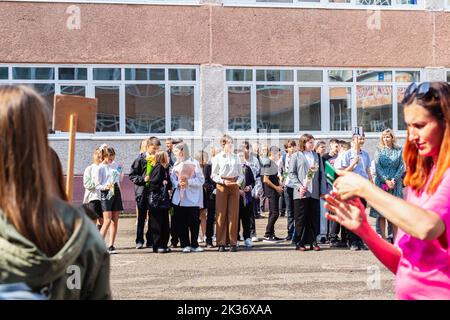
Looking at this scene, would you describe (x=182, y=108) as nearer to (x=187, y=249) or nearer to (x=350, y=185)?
(x=187, y=249)

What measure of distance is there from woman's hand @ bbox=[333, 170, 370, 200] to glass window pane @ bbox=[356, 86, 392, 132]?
66.1 ft

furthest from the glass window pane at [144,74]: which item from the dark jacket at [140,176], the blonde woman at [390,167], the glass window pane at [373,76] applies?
Result: the blonde woman at [390,167]

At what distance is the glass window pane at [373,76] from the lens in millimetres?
22922

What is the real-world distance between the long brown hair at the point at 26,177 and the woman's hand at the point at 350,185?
1137 mm

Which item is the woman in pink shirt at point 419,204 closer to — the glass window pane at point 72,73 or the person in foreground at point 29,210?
the person in foreground at point 29,210

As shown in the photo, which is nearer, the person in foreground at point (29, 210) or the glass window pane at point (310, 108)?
the person in foreground at point (29, 210)

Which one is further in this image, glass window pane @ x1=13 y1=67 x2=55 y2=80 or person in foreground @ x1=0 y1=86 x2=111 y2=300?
glass window pane @ x1=13 y1=67 x2=55 y2=80

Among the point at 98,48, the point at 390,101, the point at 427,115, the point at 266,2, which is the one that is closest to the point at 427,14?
the point at 390,101

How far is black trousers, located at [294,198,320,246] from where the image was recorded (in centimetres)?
1329

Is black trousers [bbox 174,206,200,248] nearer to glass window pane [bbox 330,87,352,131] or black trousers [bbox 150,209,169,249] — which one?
black trousers [bbox 150,209,169,249]

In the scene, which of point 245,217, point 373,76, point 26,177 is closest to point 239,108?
point 373,76

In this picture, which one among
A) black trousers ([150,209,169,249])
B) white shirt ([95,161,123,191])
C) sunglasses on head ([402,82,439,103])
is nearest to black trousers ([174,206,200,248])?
black trousers ([150,209,169,249])

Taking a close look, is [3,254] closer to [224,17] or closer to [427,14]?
[224,17]

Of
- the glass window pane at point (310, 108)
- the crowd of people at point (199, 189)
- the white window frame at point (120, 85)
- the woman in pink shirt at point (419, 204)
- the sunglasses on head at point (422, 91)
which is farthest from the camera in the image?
the glass window pane at point (310, 108)
